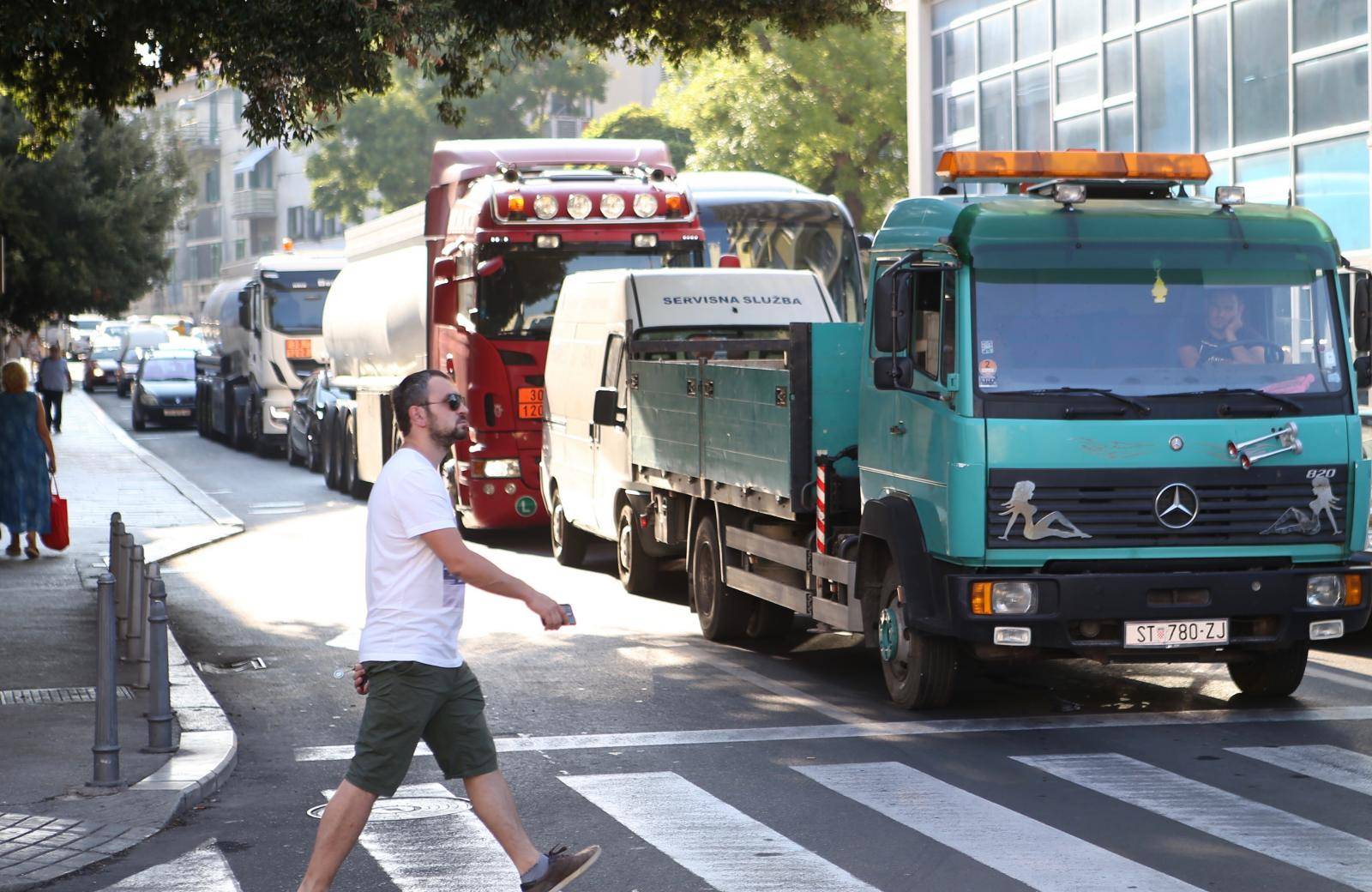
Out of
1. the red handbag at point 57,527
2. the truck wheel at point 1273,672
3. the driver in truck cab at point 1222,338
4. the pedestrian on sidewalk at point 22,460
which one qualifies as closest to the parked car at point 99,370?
the red handbag at point 57,527

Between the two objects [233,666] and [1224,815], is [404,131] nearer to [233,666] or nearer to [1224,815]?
[233,666]

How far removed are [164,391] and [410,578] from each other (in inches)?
1570

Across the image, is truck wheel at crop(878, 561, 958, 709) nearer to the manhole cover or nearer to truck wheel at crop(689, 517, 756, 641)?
truck wheel at crop(689, 517, 756, 641)

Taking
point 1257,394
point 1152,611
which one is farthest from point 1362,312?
point 1152,611

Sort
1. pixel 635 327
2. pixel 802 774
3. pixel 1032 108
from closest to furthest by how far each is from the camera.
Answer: pixel 802 774 < pixel 635 327 < pixel 1032 108

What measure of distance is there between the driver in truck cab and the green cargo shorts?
463cm

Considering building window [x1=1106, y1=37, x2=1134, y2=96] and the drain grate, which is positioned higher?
building window [x1=1106, y1=37, x2=1134, y2=96]

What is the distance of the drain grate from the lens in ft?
39.5

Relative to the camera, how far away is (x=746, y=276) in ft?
52.1

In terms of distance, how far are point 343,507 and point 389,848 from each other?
685 inches

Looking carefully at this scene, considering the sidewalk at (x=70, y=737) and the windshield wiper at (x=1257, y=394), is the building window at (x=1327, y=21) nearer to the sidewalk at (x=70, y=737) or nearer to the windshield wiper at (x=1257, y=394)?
the sidewalk at (x=70, y=737)

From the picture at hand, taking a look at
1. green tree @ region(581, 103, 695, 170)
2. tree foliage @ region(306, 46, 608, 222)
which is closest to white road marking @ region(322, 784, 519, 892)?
green tree @ region(581, 103, 695, 170)

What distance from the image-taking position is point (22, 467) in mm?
17750

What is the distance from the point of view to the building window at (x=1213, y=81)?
27.1m
